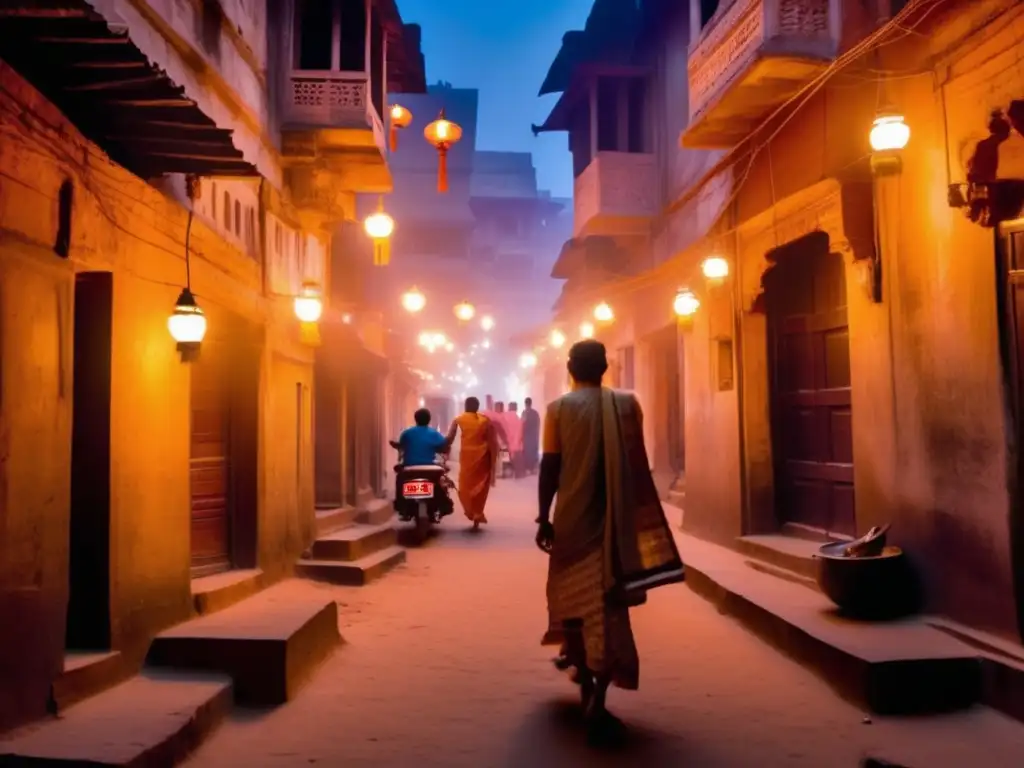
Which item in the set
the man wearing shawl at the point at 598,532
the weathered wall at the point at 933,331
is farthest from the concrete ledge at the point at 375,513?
the man wearing shawl at the point at 598,532

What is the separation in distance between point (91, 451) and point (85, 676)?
4.80 feet

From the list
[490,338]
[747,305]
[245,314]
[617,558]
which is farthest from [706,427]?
[490,338]

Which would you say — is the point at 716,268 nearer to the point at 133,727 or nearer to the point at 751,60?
the point at 751,60

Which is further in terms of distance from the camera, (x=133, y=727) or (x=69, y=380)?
(x=69, y=380)

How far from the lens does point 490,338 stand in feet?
198

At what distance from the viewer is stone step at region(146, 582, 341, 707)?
5.68 meters

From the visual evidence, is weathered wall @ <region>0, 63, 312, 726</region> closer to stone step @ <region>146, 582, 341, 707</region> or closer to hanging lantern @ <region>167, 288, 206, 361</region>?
hanging lantern @ <region>167, 288, 206, 361</region>

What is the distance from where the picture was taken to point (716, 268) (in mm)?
10875

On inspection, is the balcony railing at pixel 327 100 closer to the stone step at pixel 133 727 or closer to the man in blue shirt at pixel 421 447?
the man in blue shirt at pixel 421 447

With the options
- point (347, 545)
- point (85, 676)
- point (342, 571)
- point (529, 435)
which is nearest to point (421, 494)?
point (347, 545)

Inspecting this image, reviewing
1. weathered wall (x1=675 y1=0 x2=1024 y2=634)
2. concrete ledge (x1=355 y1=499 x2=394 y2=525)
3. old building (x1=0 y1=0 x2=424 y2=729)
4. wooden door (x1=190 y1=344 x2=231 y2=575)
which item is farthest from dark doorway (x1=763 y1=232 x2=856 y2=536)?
concrete ledge (x1=355 y1=499 x2=394 y2=525)

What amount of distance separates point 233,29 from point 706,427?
24.8ft

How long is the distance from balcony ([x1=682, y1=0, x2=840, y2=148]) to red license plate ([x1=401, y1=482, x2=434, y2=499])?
616cm

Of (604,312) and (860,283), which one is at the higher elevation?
(604,312)
